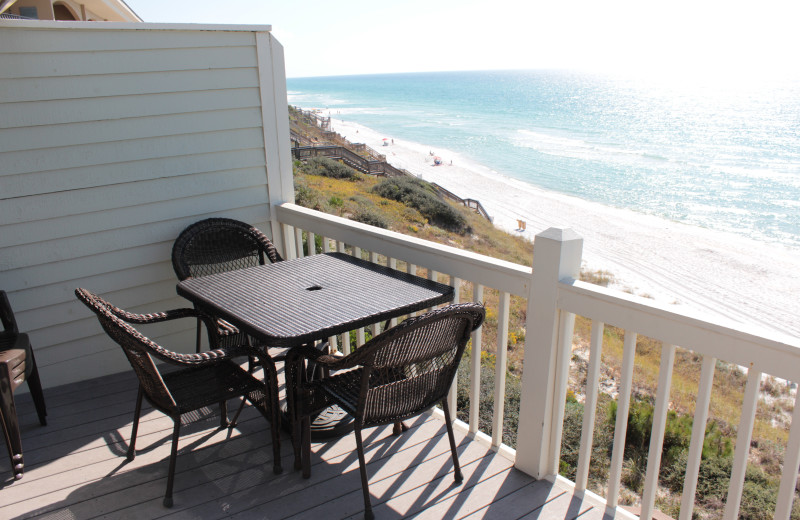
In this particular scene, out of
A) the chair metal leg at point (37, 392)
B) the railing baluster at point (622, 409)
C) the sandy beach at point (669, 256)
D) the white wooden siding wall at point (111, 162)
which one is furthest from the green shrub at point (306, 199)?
the railing baluster at point (622, 409)

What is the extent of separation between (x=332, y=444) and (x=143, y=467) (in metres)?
0.78

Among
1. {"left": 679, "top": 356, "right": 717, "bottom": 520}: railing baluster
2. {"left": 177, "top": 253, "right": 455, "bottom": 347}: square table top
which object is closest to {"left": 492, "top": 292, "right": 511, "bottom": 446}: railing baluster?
{"left": 177, "top": 253, "right": 455, "bottom": 347}: square table top

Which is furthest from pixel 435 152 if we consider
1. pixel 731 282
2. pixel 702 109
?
pixel 702 109

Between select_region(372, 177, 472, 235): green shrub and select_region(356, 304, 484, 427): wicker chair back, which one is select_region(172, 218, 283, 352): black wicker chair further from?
select_region(372, 177, 472, 235): green shrub

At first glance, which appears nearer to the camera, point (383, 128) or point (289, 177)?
point (289, 177)

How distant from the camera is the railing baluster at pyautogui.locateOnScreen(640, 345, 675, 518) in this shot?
1.84 meters

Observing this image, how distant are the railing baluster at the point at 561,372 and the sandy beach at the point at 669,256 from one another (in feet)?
29.8

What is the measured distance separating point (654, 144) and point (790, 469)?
44.4m

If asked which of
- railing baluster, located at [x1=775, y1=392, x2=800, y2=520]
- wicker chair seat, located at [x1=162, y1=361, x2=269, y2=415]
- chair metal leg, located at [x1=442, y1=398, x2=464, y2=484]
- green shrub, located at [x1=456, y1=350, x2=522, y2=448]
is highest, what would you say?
railing baluster, located at [x1=775, y1=392, x2=800, y2=520]

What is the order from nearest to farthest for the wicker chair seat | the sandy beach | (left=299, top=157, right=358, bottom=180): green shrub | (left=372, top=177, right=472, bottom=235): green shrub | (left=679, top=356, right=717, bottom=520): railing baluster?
(left=679, top=356, right=717, bottom=520): railing baluster, the wicker chair seat, the sandy beach, (left=372, top=177, right=472, bottom=235): green shrub, (left=299, top=157, right=358, bottom=180): green shrub

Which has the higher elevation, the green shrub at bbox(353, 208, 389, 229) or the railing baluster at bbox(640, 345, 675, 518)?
the railing baluster at bbox(640, 345, 675, 518)

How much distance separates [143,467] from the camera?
240 cm

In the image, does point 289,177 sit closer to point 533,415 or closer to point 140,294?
point 140,294

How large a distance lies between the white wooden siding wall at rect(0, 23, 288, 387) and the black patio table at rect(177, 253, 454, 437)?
893 mm
